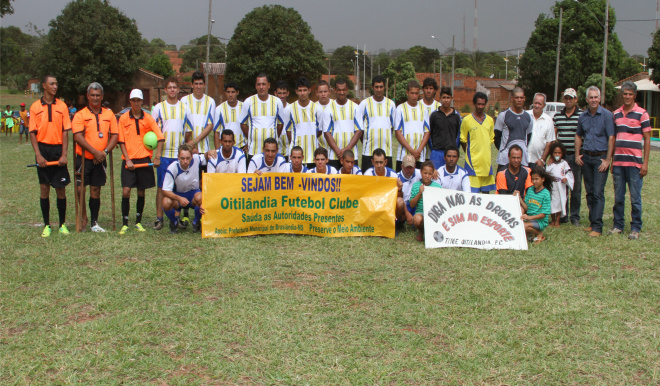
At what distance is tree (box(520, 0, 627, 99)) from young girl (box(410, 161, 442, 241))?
141 ft

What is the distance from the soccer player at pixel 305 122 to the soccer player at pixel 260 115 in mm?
356

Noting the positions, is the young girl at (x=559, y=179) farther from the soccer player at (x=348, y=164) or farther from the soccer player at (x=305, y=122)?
the soccer player at (x=305, y=122)

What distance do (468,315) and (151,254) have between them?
3.99 metres

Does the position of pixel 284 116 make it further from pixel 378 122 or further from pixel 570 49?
pixel 570 49

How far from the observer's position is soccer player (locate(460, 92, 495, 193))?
852 cm

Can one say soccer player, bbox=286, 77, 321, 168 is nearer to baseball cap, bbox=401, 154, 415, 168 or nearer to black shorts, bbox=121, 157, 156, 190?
baseball cap, bbox=401, 154, 415, 168

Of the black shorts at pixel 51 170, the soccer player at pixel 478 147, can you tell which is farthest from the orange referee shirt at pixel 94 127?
the soccer player at pixel 478 147

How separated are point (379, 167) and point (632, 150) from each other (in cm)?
351

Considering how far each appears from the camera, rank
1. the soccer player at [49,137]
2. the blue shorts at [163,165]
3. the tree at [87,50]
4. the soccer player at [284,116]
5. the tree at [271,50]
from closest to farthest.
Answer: the soccer player at [49,137], the blue shorts at [163,165], the soccer player at [284,116], the tree at [87,50], the tree at [271,50]

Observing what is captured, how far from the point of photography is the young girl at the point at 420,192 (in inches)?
299

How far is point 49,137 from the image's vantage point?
25.5 ft

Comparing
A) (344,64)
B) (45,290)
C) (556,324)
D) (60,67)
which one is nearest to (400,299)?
(556,324)

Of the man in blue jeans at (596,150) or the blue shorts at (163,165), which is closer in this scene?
the man in blue jeans at (596,150)

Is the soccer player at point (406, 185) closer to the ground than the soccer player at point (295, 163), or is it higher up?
closer to the ground
